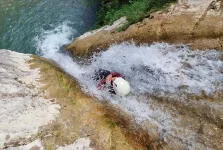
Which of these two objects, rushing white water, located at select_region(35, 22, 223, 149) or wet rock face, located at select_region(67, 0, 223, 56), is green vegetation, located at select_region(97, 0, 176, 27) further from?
rushing white water, located at select_region(35, 22, 223, 149)

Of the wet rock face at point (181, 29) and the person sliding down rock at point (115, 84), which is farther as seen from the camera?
the wet rock face at point (181, 29)

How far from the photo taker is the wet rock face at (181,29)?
11.7 m

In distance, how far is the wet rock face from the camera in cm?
1174

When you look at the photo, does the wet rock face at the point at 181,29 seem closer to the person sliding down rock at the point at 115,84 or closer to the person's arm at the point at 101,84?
the person sliding down rock at the point at 115,84

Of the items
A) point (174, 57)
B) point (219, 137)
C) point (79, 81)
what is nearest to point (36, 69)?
point (79, 81)

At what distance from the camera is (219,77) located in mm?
Answer: 10562

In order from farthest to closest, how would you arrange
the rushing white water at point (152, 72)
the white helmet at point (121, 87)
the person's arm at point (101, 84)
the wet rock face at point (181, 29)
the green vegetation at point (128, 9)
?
1. the green vegetation at point (128, 9)
2. the person's arm at point (101, 84)
3. the wet rock face at point (181, 29)
4. the white helmet at point (121, 87)
5. the rushing white water at point (152, 72)

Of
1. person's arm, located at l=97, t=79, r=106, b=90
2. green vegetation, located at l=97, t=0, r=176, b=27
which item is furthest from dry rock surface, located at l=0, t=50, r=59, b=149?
green vegetation, located at l=97, t=0, r=176, b=27

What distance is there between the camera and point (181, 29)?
12422 mm

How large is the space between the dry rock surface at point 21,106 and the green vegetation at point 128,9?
5166 millimetres

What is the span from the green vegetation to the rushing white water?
1674 millimetres

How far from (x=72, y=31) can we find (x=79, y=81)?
5745 millimetres

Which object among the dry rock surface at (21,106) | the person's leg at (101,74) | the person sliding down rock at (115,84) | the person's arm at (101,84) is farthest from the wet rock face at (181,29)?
the dry rock surface at (21,106)

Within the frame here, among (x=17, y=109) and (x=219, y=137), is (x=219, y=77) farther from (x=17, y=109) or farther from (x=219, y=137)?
(x=17, y=109)
